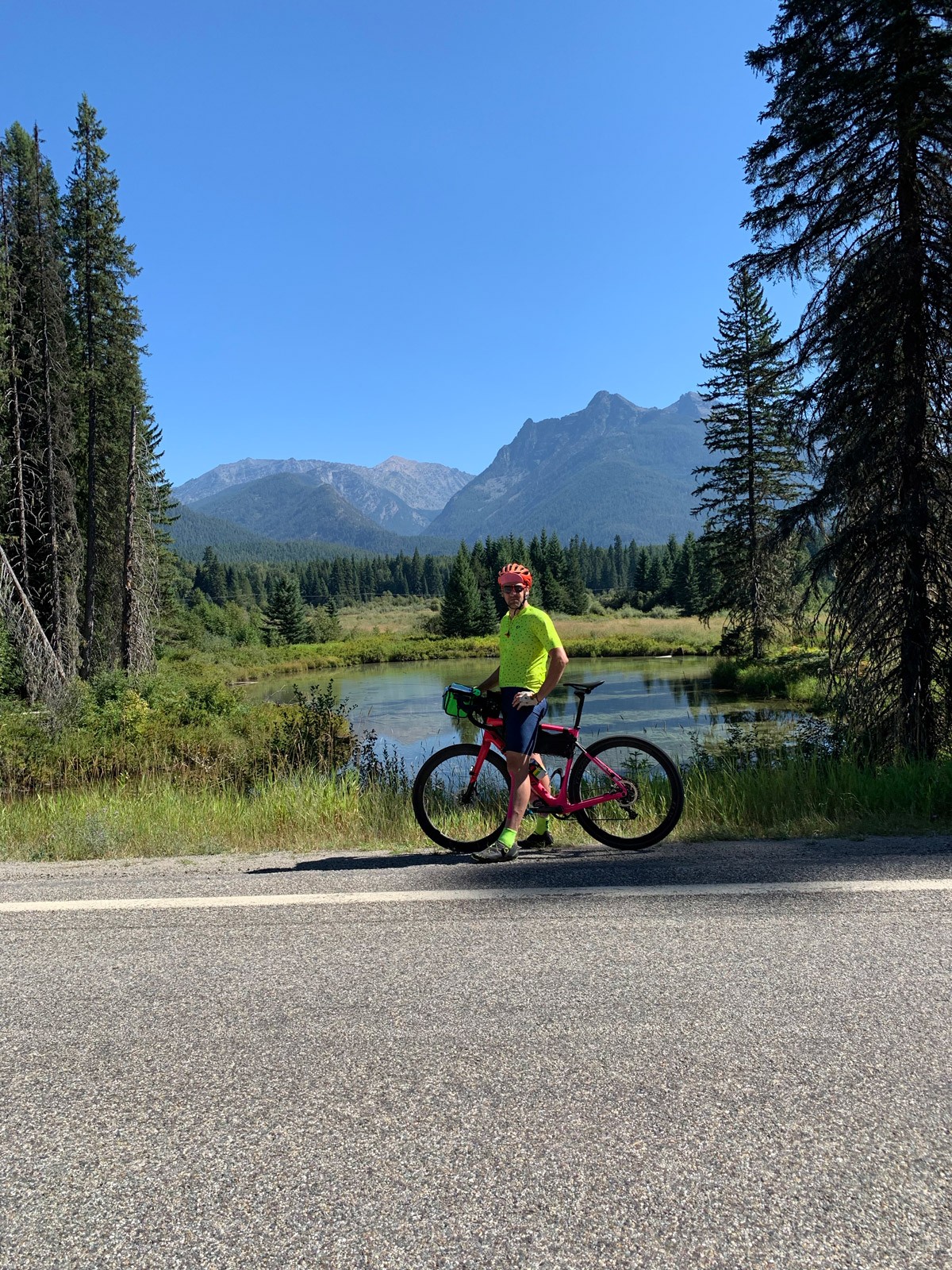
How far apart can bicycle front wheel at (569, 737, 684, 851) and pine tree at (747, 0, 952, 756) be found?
6142 mm

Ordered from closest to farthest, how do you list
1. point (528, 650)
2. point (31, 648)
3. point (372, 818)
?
point (528, 650), point (372, 818), point (31, 648)

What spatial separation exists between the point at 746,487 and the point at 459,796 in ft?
117

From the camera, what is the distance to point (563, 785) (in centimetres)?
558

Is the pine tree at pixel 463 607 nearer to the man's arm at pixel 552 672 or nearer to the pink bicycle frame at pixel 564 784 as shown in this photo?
the pink bicycle frame at pixel 564 784

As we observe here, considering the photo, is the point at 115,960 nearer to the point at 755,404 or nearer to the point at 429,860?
the point at 429,860

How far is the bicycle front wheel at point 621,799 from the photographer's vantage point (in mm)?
5480

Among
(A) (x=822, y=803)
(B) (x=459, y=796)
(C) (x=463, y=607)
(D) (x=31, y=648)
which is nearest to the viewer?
(B) (x=459, y=796)

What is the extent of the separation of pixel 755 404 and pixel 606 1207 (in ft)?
133

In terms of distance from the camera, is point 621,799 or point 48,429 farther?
point 48,429

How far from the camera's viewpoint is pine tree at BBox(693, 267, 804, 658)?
3522cm

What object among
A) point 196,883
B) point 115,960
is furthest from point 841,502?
point 115,960

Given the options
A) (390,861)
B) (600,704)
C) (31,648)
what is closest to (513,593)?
(390,861)

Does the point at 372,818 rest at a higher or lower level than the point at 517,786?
lower

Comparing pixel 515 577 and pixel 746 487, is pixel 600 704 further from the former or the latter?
pixel 515 577
